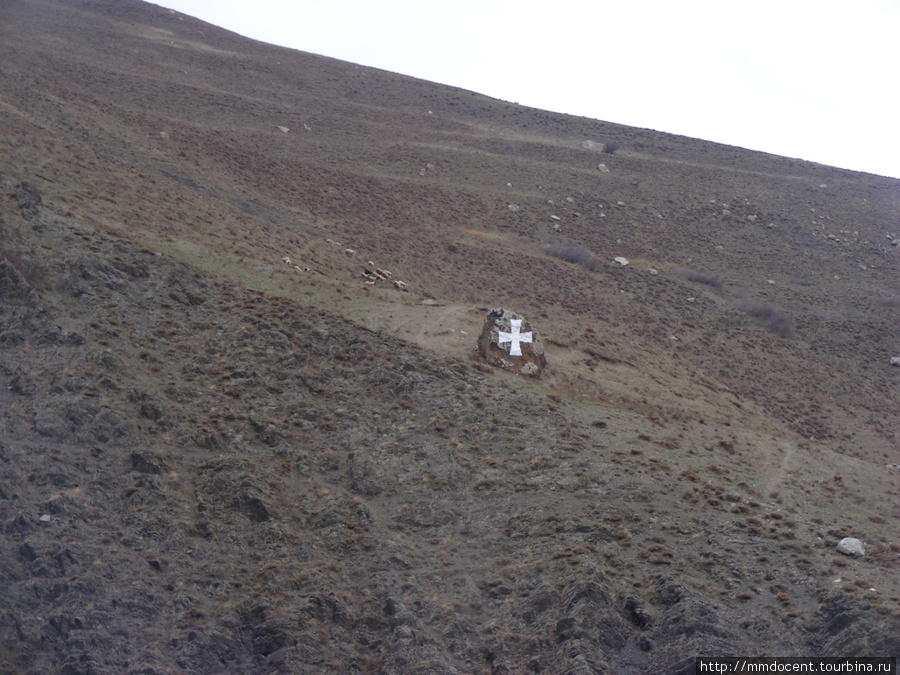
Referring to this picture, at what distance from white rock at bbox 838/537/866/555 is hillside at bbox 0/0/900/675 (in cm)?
14

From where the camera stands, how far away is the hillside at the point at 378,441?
945 centimetres

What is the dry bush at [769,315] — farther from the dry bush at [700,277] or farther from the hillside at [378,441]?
the dry bush at [700,277]

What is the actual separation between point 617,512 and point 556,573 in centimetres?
205

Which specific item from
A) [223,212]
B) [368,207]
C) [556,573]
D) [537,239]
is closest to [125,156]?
[223,212]

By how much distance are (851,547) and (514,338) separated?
915 cm

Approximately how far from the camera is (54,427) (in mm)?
11656

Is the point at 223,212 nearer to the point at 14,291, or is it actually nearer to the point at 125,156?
the point at 125,156

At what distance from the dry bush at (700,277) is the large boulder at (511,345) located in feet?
58.0

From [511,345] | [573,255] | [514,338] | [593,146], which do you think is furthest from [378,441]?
[593,146]

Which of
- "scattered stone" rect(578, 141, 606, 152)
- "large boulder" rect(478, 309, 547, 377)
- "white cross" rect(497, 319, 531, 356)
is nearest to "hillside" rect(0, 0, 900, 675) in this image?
"large boulder" rect(478, 309, 547, 377)

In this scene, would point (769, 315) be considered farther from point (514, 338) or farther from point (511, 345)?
point (511, 345)

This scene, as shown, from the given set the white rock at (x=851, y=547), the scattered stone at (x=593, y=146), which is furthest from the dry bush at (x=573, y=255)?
the white rock at (x=851, y=547)

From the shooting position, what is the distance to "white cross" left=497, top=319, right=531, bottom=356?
60.9 ft

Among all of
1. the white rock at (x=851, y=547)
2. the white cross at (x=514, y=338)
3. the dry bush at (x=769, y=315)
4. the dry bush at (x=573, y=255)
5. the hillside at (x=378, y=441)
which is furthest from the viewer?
the dry bush at (x=573, y=255)
